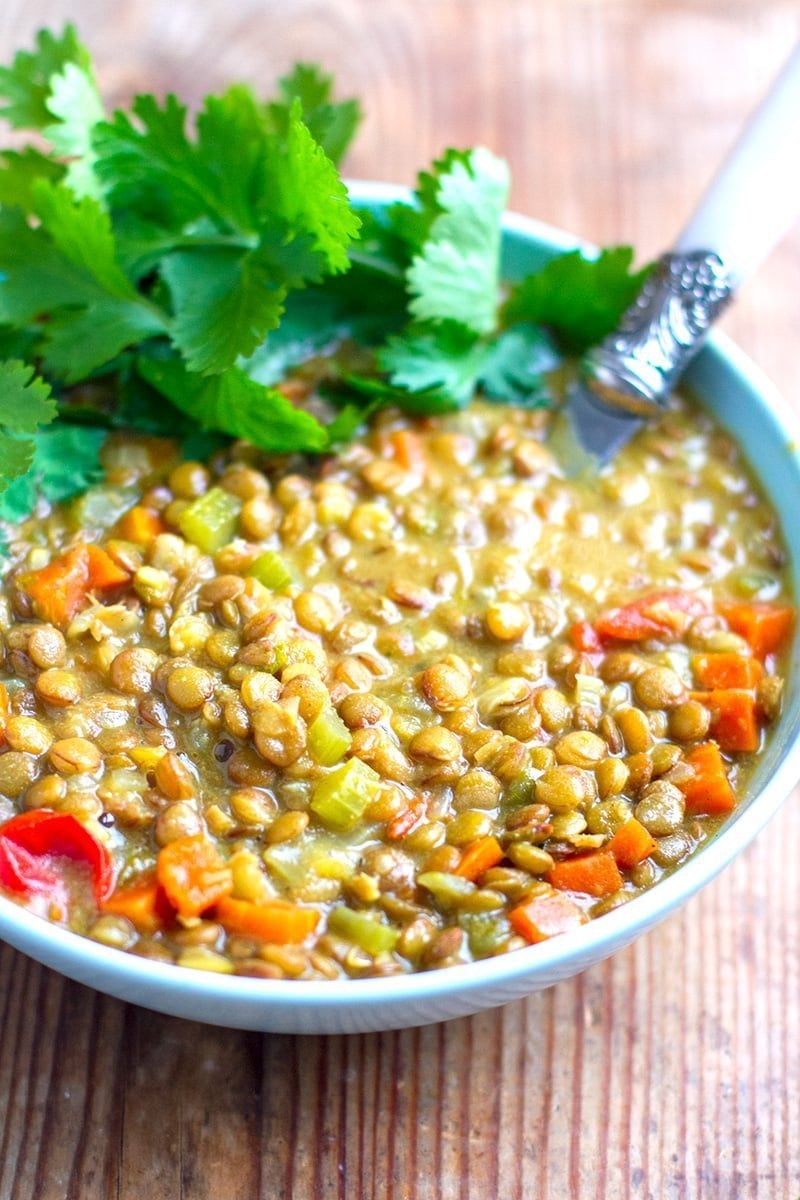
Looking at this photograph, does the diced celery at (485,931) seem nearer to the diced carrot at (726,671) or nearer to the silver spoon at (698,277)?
the diced carrot at (726,671)

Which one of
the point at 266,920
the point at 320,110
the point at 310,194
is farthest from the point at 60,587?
the point at 320,110

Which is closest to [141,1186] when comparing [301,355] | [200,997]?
[200,997]

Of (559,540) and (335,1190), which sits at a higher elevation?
(559,540)

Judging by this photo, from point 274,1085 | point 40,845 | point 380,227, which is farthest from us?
point 380,227

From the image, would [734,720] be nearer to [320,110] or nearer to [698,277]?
[698,277]

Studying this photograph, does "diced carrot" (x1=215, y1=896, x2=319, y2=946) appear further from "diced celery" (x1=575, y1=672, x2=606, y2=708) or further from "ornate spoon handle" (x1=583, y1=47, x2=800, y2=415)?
"ornate spoon handle" (x1=583, y1=47, x2=800, y2=415)

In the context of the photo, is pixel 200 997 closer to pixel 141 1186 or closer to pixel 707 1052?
pixel 141 1186

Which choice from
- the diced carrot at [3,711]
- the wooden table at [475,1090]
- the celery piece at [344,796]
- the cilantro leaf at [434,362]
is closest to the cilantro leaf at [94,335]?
the cilantro leaf at [434,362]
